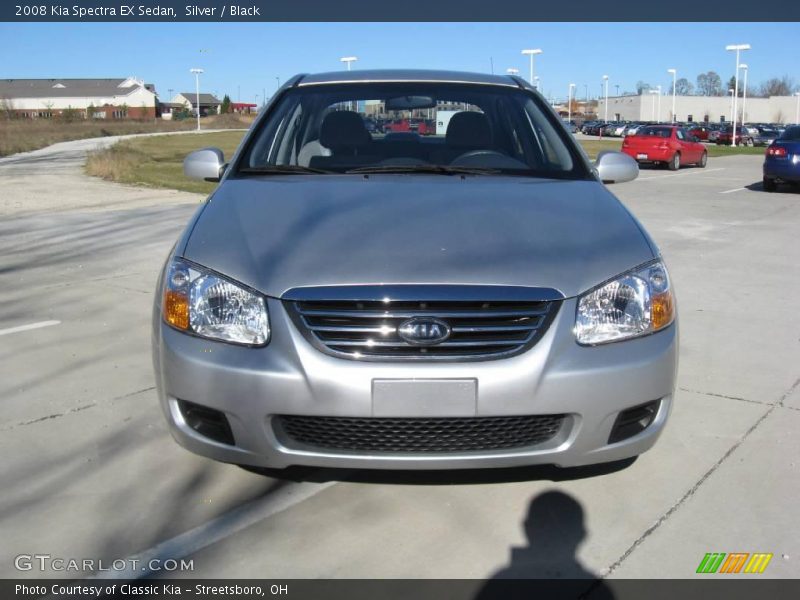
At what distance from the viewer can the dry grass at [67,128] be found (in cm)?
4186

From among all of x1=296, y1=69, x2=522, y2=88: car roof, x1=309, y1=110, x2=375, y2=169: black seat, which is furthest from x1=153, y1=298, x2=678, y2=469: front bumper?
x1=296, y1=69, x2=522, y2=88: car roof

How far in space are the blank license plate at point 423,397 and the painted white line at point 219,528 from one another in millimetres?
762

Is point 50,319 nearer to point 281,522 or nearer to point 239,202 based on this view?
point 239,202

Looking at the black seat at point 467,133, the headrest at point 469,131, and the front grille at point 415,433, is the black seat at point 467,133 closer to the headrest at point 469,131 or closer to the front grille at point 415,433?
the headrest at point 469,131

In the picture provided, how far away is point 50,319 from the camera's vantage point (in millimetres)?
5977

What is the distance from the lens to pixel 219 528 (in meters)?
2.97

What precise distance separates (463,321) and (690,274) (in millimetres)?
5780

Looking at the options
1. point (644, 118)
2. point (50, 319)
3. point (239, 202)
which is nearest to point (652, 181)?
point (50, 319)

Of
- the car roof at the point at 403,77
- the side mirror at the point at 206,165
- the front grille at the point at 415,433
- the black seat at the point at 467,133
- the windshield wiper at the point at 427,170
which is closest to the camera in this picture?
the front grille at the point at 415,433

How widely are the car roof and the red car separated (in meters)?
21.5

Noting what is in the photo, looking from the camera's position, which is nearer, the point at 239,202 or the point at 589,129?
the point at 239,202

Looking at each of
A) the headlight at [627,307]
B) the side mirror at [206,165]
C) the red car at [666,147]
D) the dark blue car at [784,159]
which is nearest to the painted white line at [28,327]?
the side mirror at [206,165]

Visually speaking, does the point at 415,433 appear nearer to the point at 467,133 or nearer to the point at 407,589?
Result: the point at 407,589

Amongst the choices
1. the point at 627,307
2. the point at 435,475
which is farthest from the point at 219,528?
the point at 627,307
